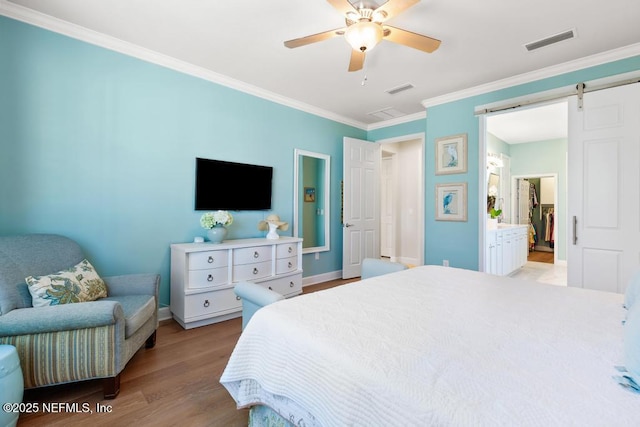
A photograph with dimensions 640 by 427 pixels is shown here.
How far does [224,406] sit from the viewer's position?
1706mm

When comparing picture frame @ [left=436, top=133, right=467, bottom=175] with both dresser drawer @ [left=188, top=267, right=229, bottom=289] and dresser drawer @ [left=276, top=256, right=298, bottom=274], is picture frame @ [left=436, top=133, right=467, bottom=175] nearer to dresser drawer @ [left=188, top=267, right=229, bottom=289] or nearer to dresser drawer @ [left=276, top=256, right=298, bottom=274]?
dresser drawer @ [left=276, top=256, right=298, bottom=274]

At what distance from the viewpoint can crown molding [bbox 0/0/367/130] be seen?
2.28 m

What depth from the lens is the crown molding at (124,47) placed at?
2283 mm

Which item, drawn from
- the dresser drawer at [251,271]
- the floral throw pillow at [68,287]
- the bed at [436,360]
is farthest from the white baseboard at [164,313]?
the bed at [436,360]

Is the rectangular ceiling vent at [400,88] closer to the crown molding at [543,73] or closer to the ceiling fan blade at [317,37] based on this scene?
the crown molding at [543,73]

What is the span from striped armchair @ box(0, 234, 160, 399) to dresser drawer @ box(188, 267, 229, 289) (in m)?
0.74

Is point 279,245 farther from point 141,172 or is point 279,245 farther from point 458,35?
point 458,35

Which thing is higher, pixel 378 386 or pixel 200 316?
pixel 378 386

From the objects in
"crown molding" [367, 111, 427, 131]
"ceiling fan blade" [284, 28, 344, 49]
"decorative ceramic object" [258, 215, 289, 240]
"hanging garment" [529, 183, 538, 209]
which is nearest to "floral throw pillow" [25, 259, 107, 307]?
"decorative ceramic object" [258, 215, 289, 240]

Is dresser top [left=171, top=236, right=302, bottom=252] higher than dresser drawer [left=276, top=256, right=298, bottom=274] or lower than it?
higher

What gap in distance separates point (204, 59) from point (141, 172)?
1.32 meters

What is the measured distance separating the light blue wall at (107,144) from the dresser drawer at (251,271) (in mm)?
559

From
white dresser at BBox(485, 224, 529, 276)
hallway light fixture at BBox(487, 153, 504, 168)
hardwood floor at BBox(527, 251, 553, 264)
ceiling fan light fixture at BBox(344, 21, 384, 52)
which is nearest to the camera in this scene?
ceiling fan light fixture at BBox(344, 21, 384, 52)

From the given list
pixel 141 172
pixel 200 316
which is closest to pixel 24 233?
pixel 141 172
